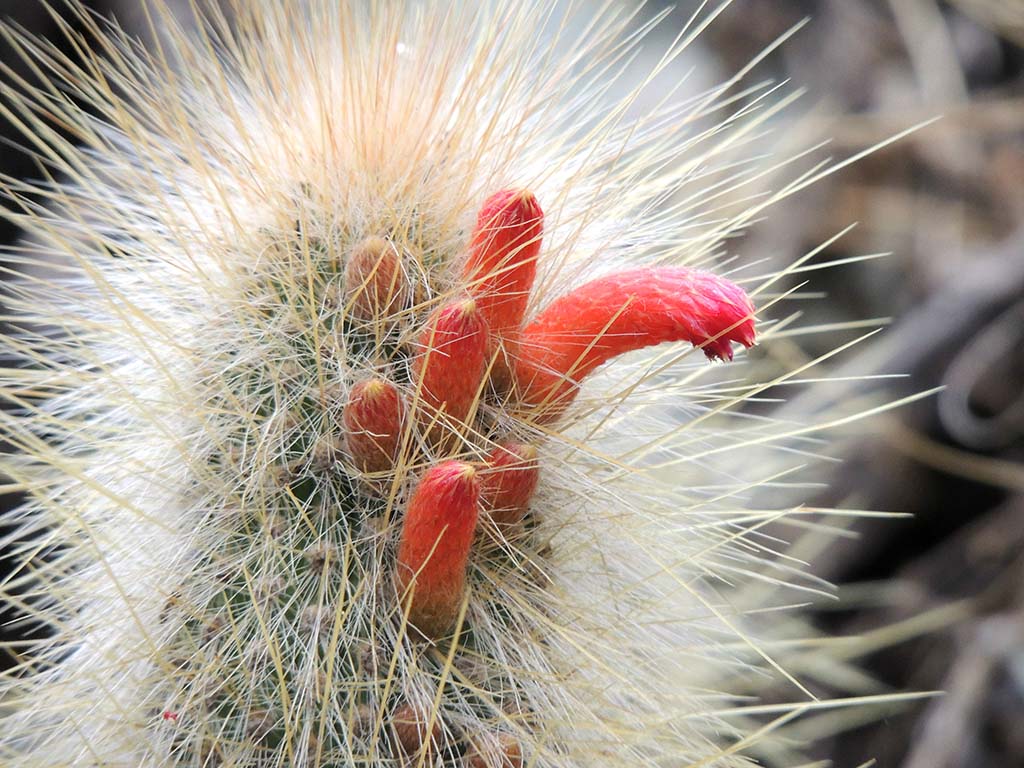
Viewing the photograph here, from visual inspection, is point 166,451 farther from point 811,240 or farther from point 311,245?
point 811,240

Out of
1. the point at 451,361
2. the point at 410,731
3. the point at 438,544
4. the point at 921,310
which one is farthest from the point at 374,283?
the point at 921,310

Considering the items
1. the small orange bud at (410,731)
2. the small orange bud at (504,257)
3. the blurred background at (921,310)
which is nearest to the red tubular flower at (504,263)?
the small orange bud at (504,257)

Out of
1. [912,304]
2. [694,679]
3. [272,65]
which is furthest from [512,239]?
[912,304]

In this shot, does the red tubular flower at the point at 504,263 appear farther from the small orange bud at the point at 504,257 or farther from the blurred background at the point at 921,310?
the blurred background at the point at 921,310

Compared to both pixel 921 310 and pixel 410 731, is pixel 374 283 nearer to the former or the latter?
pixel 410 731

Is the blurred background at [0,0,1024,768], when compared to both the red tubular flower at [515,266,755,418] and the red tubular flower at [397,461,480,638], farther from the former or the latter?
the red tubular flower at [397,461,480,638]

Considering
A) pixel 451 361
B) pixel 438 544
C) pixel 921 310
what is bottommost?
pixel 921 310
